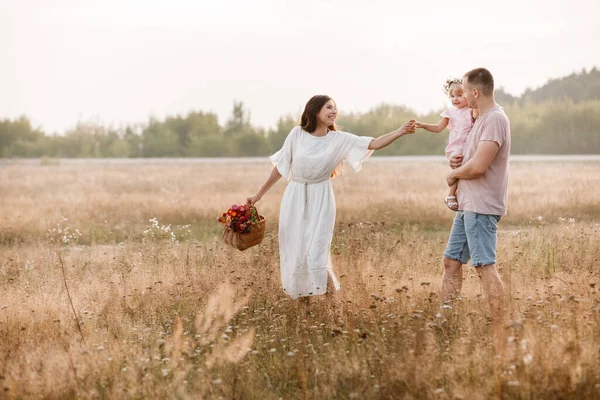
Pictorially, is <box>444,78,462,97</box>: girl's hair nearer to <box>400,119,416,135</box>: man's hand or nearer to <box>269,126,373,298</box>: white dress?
<box>400,119,416,135</box>: man's hand

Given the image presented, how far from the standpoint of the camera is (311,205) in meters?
6.11

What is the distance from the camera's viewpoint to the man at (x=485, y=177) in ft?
17.0

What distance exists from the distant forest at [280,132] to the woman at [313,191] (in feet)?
135

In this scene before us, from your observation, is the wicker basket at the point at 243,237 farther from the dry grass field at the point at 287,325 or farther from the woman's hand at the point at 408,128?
the woman's hand at the point at 408,128

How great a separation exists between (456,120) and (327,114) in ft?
3.75

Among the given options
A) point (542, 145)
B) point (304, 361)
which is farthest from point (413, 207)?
point (542, 145)

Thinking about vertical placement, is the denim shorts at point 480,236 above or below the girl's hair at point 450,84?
below

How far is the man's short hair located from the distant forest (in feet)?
137

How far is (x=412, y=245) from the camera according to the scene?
8945 millimetres

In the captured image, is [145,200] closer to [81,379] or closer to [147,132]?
[81,379]

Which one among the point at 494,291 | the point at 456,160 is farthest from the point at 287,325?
the point at 456,160

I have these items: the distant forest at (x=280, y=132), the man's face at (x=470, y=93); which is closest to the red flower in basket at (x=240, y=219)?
the man's face at (x=470, y=93)

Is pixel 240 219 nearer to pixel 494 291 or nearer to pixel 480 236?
pixel 480 236

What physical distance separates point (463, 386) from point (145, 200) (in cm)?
1305
